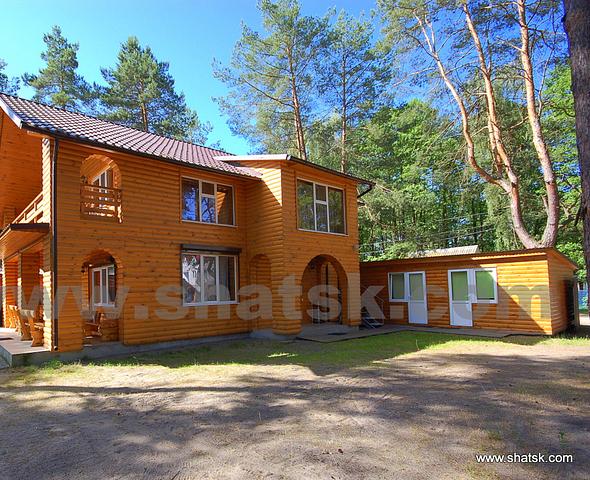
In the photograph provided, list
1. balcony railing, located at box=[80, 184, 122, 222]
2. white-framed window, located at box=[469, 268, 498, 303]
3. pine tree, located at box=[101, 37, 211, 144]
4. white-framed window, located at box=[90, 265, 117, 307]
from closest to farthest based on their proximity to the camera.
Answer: balcony railing, located at box=[80, 184, 122, 222], white-framed window, located at box=[90, 265, 117, 307], white-framed window, located at box=[469, 268, 498, 303], pine tree, located at box=[101, 37, 211, 144]

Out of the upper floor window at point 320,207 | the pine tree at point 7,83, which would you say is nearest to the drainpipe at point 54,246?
the upper floor window at point 320,207

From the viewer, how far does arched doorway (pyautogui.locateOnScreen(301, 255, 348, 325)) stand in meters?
14.5

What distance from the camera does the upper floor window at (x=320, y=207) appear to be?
41.1 ft

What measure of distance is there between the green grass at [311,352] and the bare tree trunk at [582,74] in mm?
5453

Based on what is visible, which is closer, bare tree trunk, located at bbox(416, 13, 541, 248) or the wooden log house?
the wooden log house

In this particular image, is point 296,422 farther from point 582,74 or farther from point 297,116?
point 297,116

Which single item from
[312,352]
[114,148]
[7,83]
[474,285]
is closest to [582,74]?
[312,352]

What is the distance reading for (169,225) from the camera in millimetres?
10680

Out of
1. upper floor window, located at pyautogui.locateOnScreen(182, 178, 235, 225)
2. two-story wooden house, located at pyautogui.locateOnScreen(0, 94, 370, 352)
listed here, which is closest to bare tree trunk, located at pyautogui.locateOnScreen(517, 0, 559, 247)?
Result: two-story wooden house, located at pyautogui.locateOnScreen(0, 94, 370, 352)

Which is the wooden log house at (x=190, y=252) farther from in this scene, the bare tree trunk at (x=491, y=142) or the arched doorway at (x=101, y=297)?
the bare tree trunk at (x=491, y=142)

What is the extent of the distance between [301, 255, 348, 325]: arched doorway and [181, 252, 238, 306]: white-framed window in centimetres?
336

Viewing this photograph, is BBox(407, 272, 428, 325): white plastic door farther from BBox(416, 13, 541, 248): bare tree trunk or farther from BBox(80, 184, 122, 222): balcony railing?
BBox(80, 184, 122, 222): balcony railing

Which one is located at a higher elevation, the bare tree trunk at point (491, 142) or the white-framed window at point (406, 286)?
the bare tree trunk at point (491, 142)

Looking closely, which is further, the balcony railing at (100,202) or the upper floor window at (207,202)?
the upper floor window at (207,202)
